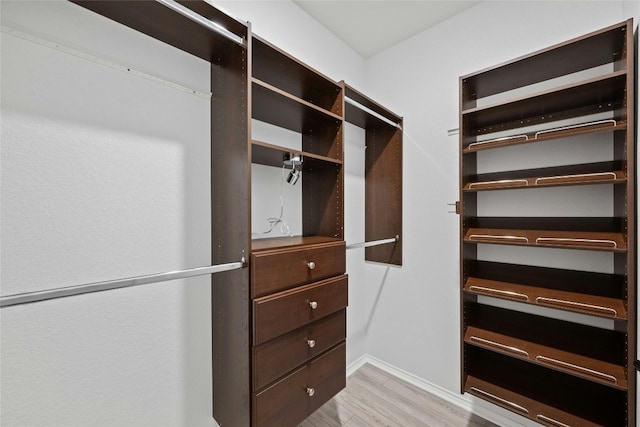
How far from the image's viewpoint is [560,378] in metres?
1.55

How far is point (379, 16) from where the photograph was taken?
6.59 ft

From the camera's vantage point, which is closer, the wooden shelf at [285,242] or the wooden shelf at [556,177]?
the wooden shelf at [556,177]

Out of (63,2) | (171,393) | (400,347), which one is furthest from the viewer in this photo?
(400,347)

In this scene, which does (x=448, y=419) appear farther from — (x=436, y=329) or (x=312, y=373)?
(x=312, y=373)

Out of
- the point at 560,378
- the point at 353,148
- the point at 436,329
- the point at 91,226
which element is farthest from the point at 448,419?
the point at 91,226

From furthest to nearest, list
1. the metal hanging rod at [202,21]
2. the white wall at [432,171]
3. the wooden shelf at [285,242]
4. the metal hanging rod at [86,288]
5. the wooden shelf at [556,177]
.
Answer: the white wall at [432,171], the wooden shelf at [285,242], the wooden shelf at [556,177], the metal hanging rod at [202,21], the metal hanging rod at [86,288]

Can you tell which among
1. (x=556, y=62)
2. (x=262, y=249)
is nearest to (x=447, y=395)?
(x=262, y=249)

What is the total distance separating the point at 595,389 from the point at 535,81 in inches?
68.8

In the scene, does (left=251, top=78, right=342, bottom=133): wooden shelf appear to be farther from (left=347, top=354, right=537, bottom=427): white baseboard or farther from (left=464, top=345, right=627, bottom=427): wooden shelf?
(left=347, top=354, right=537, bottom=427): white baseboard

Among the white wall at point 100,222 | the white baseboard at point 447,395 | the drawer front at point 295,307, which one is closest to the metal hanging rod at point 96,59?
the white wall at point 100,222

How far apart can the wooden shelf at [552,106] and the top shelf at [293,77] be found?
30.7 inches

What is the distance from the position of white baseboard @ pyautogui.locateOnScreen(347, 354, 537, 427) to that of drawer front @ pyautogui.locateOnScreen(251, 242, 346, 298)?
131cm

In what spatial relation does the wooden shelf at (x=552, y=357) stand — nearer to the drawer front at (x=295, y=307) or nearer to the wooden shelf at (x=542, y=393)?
the wooden shelf at (x=542, y=393)

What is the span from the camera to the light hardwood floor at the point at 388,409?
70.5 inches
